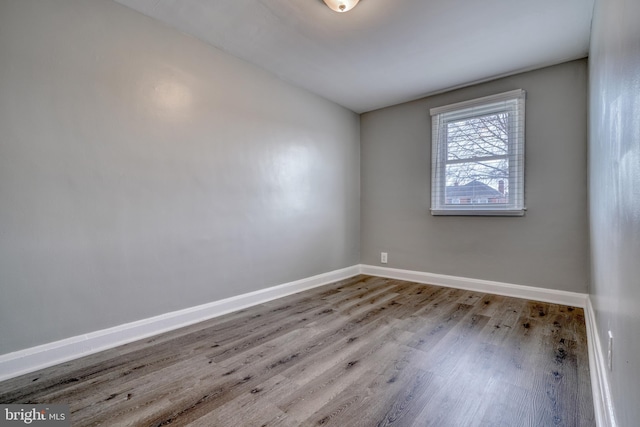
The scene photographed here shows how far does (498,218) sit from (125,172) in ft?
11.6

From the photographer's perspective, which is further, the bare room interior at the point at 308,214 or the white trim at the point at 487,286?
the white trim at the point at 487,286

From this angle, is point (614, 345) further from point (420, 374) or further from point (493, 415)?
point (420, 374)

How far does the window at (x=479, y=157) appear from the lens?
303 cm

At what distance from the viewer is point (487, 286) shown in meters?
3.22

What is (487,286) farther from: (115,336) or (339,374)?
(115,336)

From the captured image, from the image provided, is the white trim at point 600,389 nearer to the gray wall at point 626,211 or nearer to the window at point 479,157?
the gray wall at point 626,211

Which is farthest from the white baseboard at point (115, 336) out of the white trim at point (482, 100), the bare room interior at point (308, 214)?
the white trim at point (482, 100)

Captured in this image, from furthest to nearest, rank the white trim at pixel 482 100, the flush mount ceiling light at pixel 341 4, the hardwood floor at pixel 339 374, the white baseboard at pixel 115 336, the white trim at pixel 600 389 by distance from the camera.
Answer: the white trim at pixel 482 100, the flush mount ceiling light at pixel 341 4, the white baseboard at pixel 115 336, the hardwood floor at pixel 339 374, the white trim at pixel 600 389

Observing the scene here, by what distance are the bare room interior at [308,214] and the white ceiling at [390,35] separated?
0.07 ft

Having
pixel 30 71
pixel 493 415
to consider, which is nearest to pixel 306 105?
pixel 30 71

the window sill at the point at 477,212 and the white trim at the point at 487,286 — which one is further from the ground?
the window sill at the point at 477,212

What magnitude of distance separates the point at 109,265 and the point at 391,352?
2002 mm

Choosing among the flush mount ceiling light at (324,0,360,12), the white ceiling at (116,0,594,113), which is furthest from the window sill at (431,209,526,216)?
the flush mount ceiling light at (324,0,360,12)

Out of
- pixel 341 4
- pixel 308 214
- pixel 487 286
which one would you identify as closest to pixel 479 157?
pixel 487 286
